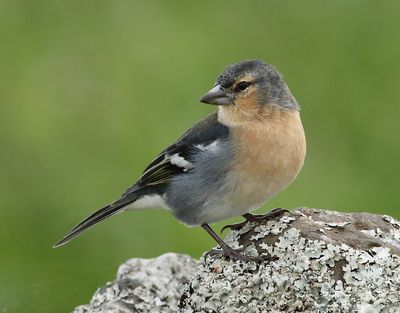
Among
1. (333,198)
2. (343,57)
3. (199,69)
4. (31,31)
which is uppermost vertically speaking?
(31,31)

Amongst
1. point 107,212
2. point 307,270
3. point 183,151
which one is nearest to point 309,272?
point 307,270

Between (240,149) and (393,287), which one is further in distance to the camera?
(240,149)

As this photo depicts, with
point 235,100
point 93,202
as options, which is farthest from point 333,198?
point 235,100

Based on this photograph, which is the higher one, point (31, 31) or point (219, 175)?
point (31, 31)

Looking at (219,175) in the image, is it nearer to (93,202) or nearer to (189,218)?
(189,218)

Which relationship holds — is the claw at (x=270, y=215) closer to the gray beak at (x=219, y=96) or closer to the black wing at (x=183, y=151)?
the black wing at (x=183, y=151)

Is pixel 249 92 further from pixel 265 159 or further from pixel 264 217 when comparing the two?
pixel 264 217

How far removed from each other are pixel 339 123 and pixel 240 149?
10.4 feet

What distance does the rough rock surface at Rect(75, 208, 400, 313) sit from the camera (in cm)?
381

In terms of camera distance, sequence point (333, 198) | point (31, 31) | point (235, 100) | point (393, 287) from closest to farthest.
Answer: point (393, 287)
point (235, 100)
point (333, 198)
point (31, 31)

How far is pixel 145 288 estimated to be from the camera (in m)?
4.73

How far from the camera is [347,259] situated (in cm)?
392

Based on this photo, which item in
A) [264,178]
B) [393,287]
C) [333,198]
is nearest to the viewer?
[393,287]

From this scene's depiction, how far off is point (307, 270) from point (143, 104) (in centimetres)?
453
